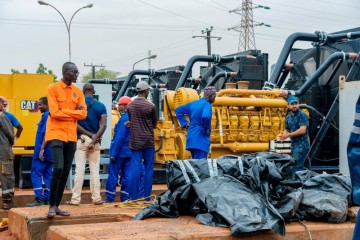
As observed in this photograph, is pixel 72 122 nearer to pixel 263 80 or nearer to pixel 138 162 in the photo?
pixel 138 162

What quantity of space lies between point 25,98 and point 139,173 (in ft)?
13.5

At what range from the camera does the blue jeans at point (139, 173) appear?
8.98m

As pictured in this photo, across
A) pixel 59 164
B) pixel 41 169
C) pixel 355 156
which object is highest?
pixel 355 156

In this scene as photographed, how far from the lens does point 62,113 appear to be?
706 centimetres

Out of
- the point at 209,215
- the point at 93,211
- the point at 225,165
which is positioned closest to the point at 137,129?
the point at 93,211

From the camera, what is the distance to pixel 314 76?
1196 centimetres

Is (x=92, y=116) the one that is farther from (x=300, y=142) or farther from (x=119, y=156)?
(x=300, y=142)

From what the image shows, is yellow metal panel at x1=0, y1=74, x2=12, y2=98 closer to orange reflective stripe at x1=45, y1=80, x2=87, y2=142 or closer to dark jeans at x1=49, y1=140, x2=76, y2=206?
orange reflective stripe at x1=45, y1=80, x2=87, y2=142

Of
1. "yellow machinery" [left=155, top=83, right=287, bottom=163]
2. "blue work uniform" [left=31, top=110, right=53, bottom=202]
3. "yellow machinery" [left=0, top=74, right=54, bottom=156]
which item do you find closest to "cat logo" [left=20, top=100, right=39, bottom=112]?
"yellow machinery" [left=0, top=74, right=54, bottom=156]

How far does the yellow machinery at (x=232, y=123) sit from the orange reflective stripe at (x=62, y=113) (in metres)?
4.92

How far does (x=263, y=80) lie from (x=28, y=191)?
579cm

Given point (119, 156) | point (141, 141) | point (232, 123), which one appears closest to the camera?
point (141, 141)

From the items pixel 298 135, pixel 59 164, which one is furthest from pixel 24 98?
pixel 59 164

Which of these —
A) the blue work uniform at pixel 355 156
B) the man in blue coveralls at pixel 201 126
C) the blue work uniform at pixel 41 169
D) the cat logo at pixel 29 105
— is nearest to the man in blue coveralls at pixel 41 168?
the blue work uniform at pixel 41 169
